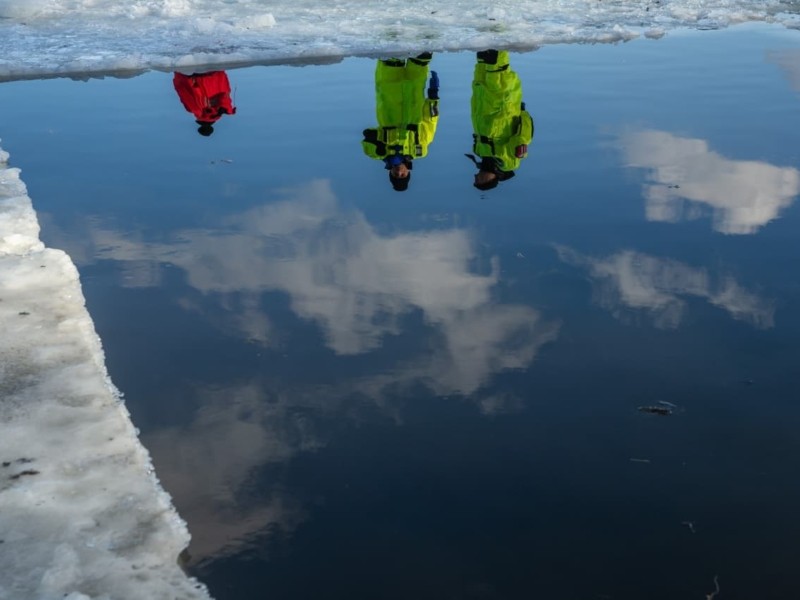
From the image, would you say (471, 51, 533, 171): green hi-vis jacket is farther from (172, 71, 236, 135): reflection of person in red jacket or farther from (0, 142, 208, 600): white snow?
(0, 142, 208, 600): white snow

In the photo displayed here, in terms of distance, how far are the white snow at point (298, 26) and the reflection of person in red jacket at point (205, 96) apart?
87 centimetres

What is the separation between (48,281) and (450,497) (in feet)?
9.47

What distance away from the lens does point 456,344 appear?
502 centimetres

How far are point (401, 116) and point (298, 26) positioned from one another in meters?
4.92

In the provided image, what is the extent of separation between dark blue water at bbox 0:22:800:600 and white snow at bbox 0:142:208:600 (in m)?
0.12

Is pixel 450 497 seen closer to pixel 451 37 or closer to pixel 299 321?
pixel 299 321

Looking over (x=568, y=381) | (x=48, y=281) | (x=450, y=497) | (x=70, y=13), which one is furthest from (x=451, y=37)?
(x=450, y=497)

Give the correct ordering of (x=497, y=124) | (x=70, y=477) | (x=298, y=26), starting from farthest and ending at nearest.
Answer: (x=298, y=26) → (x=497, y=124) → (x=70, y=477)

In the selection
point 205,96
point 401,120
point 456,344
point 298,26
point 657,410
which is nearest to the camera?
point 657,410

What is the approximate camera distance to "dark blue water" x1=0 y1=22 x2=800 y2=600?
12.0ft

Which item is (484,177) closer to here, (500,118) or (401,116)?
(500,118)

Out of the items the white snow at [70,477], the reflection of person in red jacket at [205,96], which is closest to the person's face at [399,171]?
the reflection of person in red jacket at [205,96]

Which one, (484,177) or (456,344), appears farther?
(484,177)

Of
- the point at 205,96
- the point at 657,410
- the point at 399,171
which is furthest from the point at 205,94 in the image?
the point at 657,410
